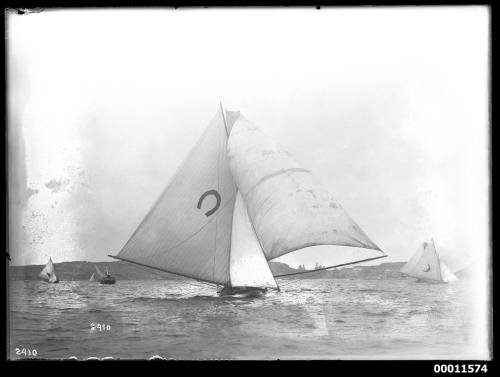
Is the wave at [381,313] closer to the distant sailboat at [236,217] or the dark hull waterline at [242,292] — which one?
the distant sailboat at [236,217]

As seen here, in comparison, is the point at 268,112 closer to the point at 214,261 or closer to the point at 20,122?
the point at 214,261

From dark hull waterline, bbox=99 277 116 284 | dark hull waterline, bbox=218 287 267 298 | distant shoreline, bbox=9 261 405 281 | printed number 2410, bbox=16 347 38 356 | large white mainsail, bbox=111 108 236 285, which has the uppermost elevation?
large white mainsail, bbox=111 108 236 285

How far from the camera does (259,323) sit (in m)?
5.43

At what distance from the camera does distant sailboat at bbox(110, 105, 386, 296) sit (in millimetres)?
5445

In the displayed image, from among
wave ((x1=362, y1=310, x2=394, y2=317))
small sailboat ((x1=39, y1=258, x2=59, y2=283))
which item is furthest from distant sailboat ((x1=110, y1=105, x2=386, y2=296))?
small sailboat ((x1=39, y1=258, x2=59, y2=283))

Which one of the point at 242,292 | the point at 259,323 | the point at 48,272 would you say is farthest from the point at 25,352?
the point at 259,323

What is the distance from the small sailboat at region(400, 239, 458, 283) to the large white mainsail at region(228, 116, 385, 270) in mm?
306

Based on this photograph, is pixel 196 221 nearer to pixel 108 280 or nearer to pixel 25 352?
pixel 108 280

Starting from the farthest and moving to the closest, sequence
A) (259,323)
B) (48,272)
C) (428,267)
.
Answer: (48,272), (259,323), (428,267)

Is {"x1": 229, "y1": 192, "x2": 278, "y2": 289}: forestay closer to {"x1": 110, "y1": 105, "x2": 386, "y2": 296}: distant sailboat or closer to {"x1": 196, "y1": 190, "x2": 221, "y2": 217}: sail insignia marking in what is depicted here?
{"x1": 110, "y1": 105, "x2": 386, "y2": 296}: distant sailboat

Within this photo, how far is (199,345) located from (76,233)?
170 centimetres

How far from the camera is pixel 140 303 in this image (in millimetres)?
5484

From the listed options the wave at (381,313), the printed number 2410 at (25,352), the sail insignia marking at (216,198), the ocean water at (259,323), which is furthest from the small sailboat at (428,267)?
the printed number 2410 at (25,352)

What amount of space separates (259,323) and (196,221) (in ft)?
3.99
